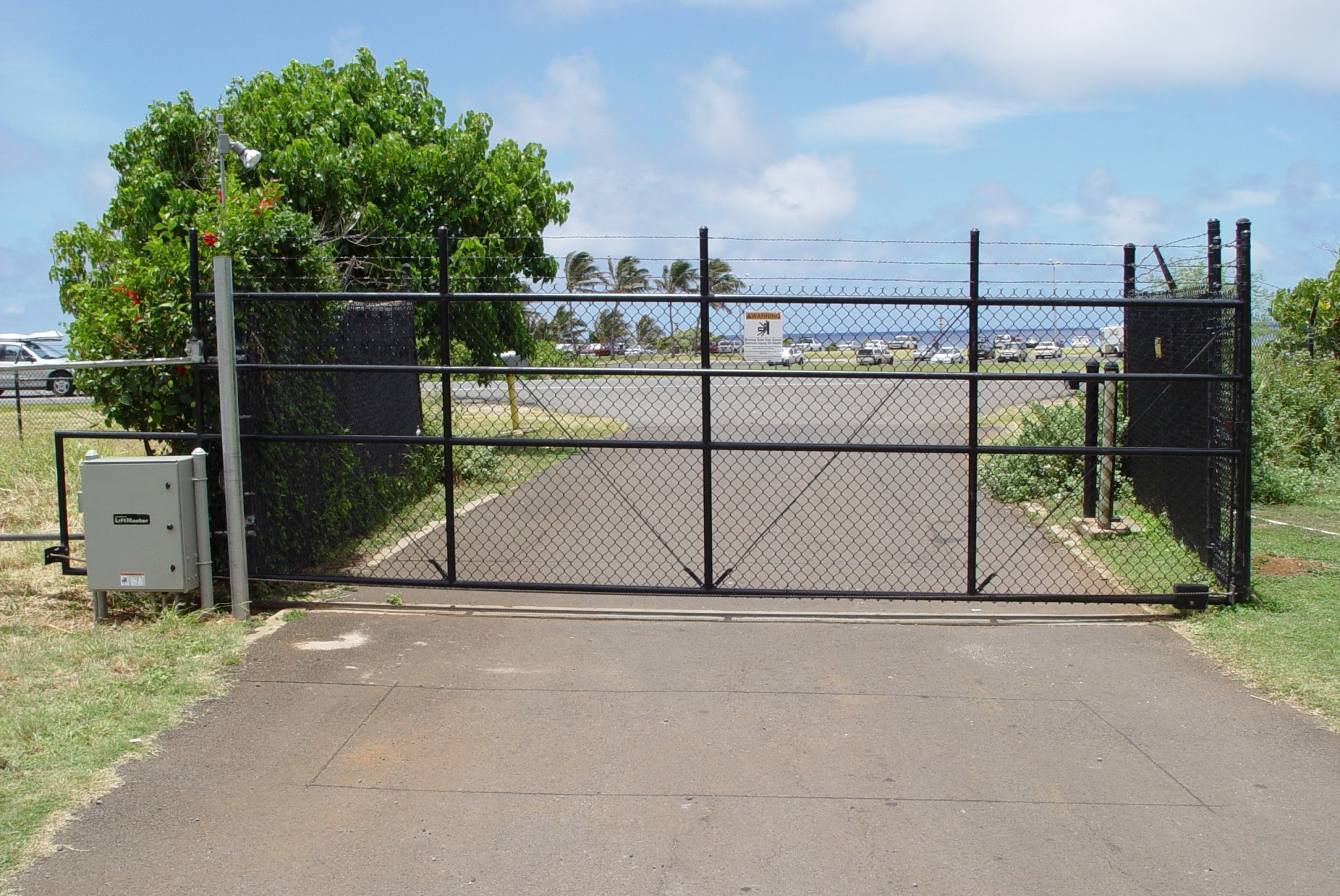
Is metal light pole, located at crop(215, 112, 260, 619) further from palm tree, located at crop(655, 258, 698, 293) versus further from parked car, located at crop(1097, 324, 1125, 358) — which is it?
parked car, located at crop(1097, 324, 1125, 358)

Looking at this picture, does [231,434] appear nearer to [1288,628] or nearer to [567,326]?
[567,326]

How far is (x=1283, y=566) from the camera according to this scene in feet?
27.2

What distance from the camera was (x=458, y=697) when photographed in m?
5.69

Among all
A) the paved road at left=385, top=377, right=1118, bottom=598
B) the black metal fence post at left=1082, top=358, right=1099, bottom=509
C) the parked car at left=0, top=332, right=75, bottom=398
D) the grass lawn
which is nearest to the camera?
the grass lawn

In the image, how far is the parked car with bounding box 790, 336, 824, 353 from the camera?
7.13 m

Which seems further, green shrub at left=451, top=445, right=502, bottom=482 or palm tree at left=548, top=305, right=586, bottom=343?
green shrub at left=451, top=445, right=502, bottom=482

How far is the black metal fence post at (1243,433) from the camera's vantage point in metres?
6.92

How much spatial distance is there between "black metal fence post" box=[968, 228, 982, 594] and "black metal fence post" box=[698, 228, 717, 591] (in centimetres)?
162

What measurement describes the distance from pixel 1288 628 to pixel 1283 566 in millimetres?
1855

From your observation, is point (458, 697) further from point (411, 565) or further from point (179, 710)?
point (411, 565)

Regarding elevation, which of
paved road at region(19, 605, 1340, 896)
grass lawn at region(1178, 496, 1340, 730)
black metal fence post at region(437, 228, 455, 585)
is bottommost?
paved road at region(19, 605, 1340, 896)

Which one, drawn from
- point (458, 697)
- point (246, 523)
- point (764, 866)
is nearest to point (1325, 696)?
point (764, 866)

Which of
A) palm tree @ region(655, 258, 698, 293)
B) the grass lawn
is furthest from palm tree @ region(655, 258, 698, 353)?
the grass lawn

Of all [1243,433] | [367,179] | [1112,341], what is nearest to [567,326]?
[1243,433]
